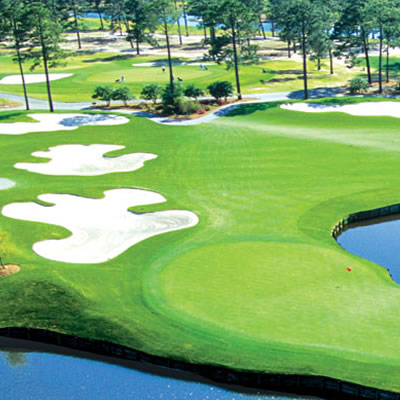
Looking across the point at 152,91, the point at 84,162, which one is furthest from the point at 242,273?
the point at 152,91

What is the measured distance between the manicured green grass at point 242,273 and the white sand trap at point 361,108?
11035 mm

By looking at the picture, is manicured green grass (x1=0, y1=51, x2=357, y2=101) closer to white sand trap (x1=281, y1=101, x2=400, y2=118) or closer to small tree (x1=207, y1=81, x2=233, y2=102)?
small tree (x1=207, y1=81, x2=233, y2=102)

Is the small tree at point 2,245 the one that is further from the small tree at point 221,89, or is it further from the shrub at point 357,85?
the shrub at point 357,85

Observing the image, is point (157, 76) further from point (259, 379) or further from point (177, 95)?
point (259, 379)

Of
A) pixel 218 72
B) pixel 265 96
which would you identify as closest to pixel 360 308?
pixel 265 96

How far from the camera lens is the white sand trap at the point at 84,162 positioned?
5547cm

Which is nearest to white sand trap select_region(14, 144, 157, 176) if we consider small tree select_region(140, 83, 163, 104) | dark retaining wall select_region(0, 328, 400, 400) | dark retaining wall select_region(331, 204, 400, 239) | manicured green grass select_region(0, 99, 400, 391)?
manicured green grass select_region(0, 99, 400, 391)

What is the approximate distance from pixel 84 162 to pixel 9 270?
2550 centimetres

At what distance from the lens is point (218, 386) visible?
24203mm

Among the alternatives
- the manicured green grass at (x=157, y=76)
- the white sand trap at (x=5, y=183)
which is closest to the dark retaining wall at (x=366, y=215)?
the white sand trap at (x=5, y=183)

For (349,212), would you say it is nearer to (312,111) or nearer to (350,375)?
(350,375)

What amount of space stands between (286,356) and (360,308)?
539 cm

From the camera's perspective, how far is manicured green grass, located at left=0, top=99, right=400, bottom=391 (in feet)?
83.0

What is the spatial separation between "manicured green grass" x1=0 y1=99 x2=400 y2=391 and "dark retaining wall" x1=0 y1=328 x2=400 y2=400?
11.4 inches
